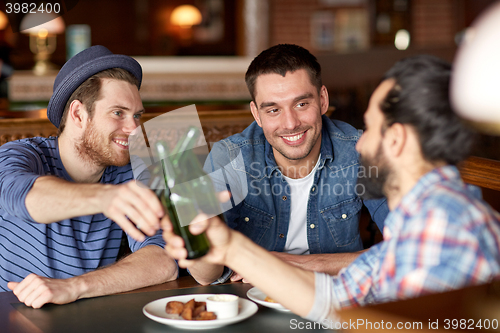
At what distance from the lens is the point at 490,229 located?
2.81 ft

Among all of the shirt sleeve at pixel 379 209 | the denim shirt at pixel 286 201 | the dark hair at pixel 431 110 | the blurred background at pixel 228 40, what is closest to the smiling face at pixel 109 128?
the denim shirt at pixel 286 201

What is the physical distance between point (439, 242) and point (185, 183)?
1.40 feet

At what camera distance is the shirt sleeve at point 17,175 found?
1.22 metres

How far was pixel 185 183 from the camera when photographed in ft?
2.75

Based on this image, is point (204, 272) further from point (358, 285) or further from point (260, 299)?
point (358, 285)

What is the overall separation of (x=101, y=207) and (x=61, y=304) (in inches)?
12.4

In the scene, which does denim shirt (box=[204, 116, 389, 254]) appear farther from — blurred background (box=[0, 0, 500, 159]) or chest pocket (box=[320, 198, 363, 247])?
blurred background (box=[0, 0, 500, 159])

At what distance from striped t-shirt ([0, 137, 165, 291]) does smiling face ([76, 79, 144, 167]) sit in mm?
128

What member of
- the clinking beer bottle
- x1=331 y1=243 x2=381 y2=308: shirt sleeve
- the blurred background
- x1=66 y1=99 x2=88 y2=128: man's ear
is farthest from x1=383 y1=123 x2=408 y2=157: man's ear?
the blurred background

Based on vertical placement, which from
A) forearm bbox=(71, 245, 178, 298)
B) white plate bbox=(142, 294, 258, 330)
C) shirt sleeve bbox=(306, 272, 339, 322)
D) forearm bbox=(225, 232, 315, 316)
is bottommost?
forearm bbox=(71, 245, 178, 298)

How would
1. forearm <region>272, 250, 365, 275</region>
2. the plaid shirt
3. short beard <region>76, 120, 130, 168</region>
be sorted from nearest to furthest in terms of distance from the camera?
the plaid shirt, forearm <region>272, 250, 365, 275</region>, short beard <region>76, 120, 130, 168</region>

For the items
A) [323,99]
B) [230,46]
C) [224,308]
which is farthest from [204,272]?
[230,46]

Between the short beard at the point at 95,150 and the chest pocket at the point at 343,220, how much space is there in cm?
77

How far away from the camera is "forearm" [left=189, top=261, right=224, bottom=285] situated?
54.3 inches
